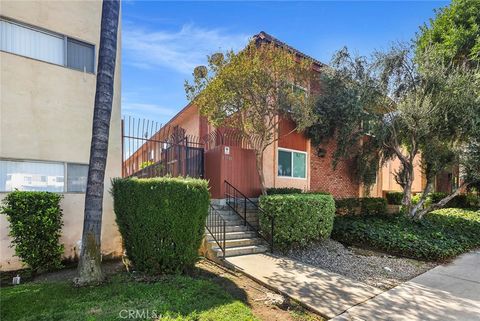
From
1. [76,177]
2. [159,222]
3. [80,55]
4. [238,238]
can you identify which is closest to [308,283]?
[238,238]

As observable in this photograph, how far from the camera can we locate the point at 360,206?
1366cm

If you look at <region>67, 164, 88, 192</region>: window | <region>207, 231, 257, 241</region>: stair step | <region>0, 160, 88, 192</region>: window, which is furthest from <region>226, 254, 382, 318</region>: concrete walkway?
<region>0, 160, 88, 192</region>: window

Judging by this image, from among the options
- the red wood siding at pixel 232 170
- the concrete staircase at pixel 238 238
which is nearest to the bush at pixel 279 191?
the red wood siding at pixel 232 170

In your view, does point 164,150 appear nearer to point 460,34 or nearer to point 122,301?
point 122,301

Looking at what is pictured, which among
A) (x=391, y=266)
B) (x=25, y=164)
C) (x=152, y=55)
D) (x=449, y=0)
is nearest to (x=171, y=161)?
(x=152, y=55)

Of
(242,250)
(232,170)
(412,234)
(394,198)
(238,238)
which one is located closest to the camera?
(242,250)

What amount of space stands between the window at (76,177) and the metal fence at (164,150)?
1176mm

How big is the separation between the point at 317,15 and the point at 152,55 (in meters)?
5.43

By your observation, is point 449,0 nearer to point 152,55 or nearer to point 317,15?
point 317,15

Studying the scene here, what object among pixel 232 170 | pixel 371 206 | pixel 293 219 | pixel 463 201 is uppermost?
pixel 232 170

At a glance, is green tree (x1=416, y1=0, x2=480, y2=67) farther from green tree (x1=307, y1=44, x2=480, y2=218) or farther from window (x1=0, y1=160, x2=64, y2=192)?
window (x1=0, y1=160, x2=64, y2=192)

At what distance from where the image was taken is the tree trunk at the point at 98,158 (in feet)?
16.7

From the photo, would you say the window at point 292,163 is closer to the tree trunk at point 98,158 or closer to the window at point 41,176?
the window at point 41,176

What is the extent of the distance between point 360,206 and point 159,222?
11.0 metres
